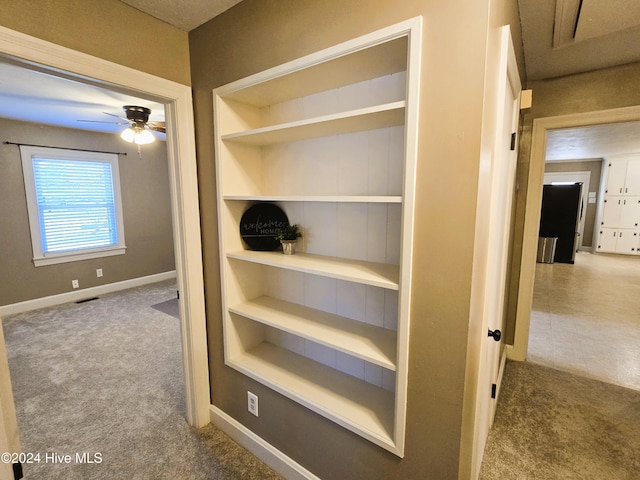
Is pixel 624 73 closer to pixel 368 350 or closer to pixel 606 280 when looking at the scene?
pixel 368 350

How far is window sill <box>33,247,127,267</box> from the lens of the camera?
13.1ft

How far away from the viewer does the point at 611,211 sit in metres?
7.27

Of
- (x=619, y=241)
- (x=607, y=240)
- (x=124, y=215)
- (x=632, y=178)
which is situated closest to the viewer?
(x=124, y=215)

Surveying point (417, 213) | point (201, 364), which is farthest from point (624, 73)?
point (201, 364)

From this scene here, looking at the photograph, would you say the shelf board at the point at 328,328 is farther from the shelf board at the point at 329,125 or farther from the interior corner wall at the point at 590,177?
the interior corner wall at the point at 590,177

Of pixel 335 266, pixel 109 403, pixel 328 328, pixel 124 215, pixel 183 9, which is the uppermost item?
pixel 183 9

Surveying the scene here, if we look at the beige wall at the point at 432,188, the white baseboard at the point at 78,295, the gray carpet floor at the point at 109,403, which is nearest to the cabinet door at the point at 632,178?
the beige wall at the point at 432,188

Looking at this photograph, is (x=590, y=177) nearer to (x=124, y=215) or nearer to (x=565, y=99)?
(x=565, y=99)

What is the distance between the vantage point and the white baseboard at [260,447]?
61.0 inches

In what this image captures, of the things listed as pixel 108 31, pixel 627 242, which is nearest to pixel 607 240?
pixel 627 242

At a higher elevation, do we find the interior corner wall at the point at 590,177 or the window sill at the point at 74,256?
the interior corner wall at the point at 590,177

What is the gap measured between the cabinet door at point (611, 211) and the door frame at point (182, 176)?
9573 mm

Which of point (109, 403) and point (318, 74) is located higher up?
point (318, 74)

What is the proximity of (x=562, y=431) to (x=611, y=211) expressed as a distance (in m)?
8.02
